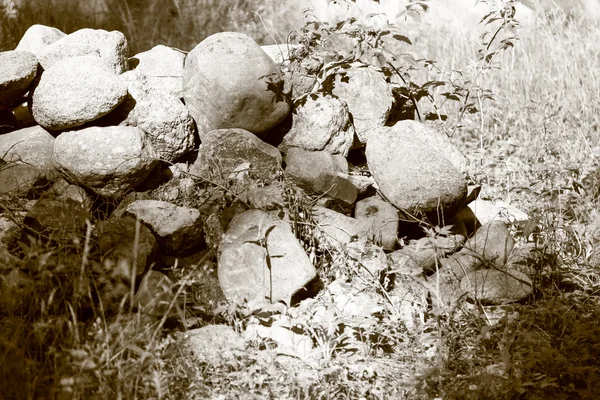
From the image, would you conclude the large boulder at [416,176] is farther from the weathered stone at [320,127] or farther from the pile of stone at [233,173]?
the weathered stone at [320,127]

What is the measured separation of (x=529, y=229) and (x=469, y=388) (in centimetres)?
96

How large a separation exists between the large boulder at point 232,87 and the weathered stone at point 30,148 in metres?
0.73

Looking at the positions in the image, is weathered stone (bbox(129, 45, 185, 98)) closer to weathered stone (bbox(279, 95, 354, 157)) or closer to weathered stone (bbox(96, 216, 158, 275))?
weathered stone (bbox(279, 95, 354, 157))

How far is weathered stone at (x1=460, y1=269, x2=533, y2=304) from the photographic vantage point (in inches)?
117

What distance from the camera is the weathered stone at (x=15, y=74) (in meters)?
3.04

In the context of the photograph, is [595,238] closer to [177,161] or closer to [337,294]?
[337,294]

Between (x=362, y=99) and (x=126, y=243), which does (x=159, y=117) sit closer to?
(x=126, y=243)

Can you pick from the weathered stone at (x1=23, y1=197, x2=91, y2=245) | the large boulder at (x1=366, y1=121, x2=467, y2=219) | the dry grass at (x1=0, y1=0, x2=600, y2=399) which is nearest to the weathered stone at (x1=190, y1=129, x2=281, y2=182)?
the large boulder at (x1=366, y1=121, x2=467, y2=219)

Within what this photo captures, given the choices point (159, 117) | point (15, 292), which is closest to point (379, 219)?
point (159, 117)

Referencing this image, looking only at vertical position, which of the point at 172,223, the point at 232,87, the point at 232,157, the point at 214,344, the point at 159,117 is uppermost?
the point at 232,87

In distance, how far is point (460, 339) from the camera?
104 inches

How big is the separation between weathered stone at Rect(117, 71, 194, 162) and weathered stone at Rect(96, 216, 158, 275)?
0.59 meters

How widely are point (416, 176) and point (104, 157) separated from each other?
146 cm

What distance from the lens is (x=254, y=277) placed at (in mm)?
2822
